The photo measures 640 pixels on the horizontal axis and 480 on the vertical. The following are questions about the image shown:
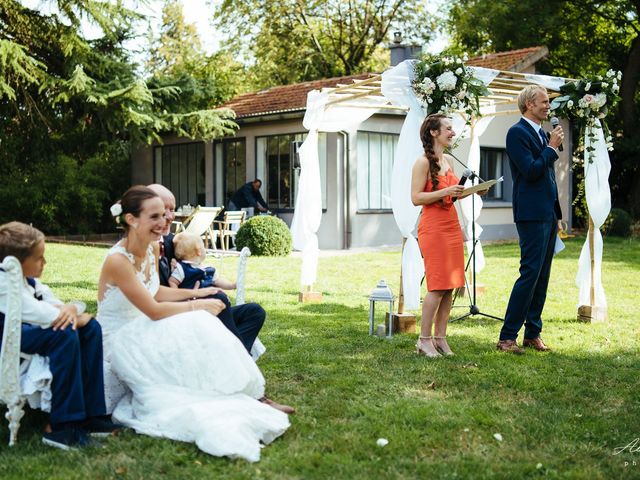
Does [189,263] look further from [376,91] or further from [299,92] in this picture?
[299,92]

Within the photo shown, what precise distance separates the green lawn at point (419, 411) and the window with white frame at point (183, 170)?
1207cm

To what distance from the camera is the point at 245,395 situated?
4000mm

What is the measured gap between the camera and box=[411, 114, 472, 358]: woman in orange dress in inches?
226

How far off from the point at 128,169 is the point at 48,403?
19802 mm

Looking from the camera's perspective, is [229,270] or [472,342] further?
[229,270]

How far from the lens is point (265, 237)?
14055 millimetres

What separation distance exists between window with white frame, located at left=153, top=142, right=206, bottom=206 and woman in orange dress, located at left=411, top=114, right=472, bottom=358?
1464 cm

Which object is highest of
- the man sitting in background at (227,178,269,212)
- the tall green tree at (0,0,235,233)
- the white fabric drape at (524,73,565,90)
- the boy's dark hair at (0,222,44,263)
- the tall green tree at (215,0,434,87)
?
the tall green tree at (215,0,434,87)

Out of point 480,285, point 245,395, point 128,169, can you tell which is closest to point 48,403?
point 245,395

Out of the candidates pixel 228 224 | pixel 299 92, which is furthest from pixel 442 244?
pixel 299 92

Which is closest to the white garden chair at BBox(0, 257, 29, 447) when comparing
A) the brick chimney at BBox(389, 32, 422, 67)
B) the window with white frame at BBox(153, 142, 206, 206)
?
the brick chimney at BBox(389, 32, 422, 67)

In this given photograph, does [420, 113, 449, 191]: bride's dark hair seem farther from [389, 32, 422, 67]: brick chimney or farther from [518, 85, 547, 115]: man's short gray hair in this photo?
[389, 32, 422, 67]: brick chimney

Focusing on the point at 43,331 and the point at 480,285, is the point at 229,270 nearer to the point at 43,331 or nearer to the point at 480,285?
the point at 480,285

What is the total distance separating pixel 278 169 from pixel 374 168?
7.91 feet
